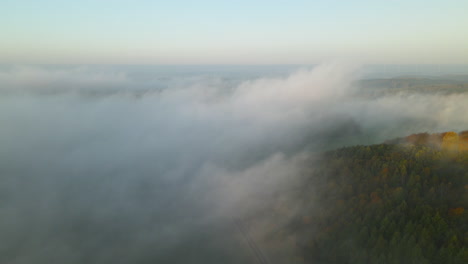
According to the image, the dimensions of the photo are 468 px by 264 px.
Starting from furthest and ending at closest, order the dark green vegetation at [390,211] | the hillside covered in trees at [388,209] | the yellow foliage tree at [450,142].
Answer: the yellow foliage tree at [450,142] → the hillside covered in trees at [388,209] → the dark green vegetation at [390,211]

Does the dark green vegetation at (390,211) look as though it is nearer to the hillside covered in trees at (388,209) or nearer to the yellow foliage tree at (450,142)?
the hillside covered in trees at (388,209)

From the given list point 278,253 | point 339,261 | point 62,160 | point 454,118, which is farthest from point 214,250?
point 454,118

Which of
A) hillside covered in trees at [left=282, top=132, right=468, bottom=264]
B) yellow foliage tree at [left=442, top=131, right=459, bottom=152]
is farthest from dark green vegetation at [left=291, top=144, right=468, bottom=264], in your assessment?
yellow foliage tree at [left=442, top=131, right=459, bottom=152]

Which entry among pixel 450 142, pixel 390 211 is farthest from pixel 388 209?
pixel 450 142

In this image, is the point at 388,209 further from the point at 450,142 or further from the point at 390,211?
the point at 450,142

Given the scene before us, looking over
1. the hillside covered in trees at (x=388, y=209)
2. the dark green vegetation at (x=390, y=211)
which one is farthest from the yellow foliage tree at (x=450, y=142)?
the dark green vegetation at (x=390, y=211)

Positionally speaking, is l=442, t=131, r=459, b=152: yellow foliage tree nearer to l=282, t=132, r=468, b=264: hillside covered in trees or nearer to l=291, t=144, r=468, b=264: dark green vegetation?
Result: l=282, t=132, r=468, b=264: hillside covered in trees

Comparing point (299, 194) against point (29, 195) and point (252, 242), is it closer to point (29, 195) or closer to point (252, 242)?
point (252, 242)
